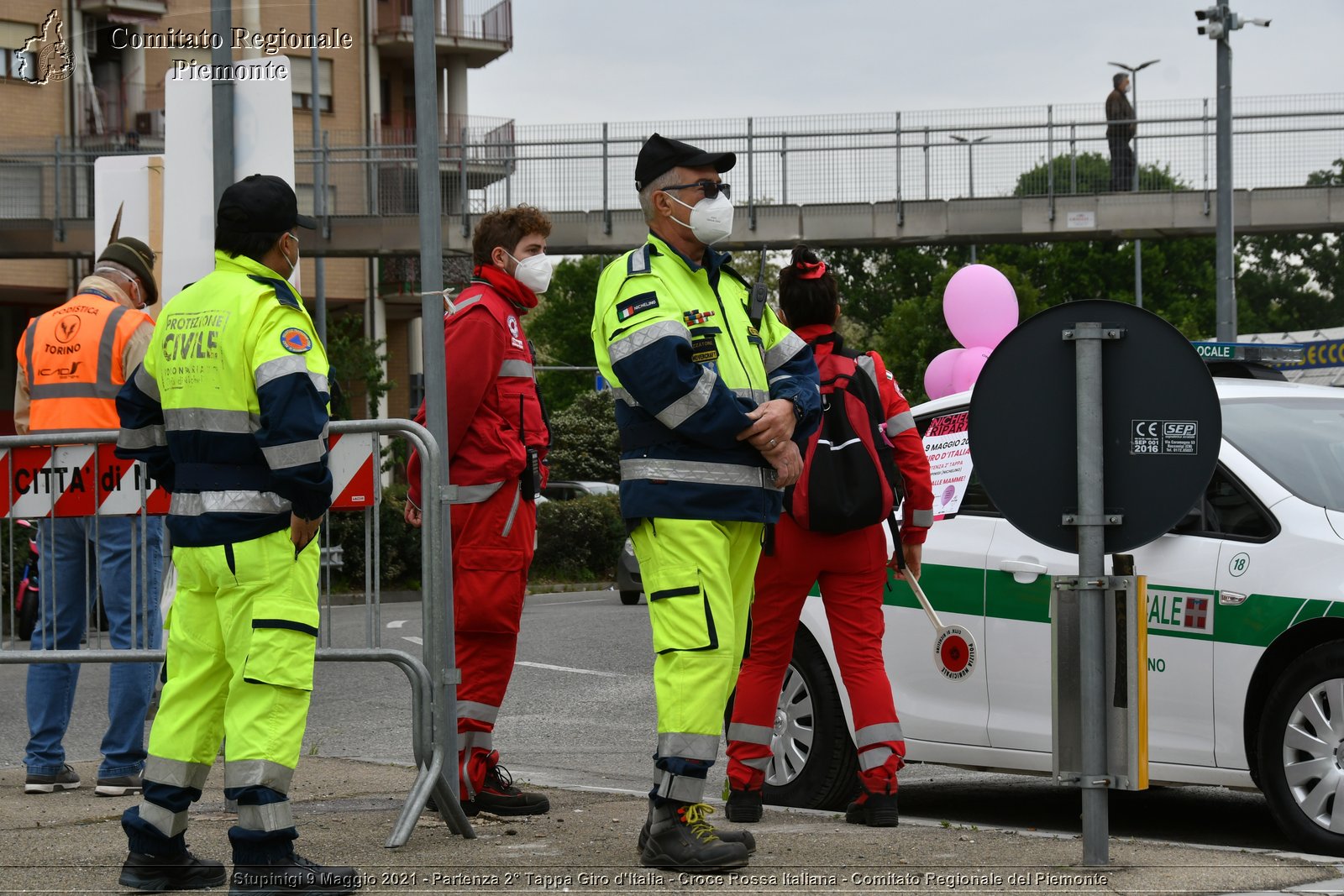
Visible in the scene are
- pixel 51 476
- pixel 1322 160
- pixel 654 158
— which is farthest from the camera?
pixel 1322 160

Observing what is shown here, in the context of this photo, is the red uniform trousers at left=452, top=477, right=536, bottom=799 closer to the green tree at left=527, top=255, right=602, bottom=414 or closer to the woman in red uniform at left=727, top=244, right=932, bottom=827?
the woman in red uniform at left=727, top=244, right=932, bottom=827

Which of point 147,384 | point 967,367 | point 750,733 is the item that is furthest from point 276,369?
point 967,367

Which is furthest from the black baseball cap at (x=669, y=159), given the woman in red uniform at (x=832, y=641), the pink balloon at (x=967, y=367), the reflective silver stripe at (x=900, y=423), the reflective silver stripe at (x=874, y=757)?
the pink balloon at (x=967, y=367)

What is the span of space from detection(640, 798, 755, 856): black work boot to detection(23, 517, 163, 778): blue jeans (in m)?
2.55

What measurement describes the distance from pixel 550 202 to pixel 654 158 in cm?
2370

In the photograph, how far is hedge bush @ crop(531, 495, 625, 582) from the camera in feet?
98.6

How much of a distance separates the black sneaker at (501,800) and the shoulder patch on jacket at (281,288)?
217cm

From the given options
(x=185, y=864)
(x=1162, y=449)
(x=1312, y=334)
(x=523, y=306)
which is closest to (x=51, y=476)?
(x=523, y=306)

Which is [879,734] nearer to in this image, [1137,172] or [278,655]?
[278,655]

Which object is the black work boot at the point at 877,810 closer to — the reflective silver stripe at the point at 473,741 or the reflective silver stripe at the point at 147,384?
the reflective silver stripe at the point at 473,741

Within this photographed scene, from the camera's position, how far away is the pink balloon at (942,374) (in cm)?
1622

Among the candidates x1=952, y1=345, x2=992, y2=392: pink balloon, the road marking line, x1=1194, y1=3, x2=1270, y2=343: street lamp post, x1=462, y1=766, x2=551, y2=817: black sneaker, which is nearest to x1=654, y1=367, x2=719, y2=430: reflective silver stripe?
x1=462, y1=766, x2=551, y2=817: black sneaker

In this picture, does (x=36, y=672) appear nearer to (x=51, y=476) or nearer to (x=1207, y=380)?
(x=51, y=476)

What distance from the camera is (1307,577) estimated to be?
20.0ft
